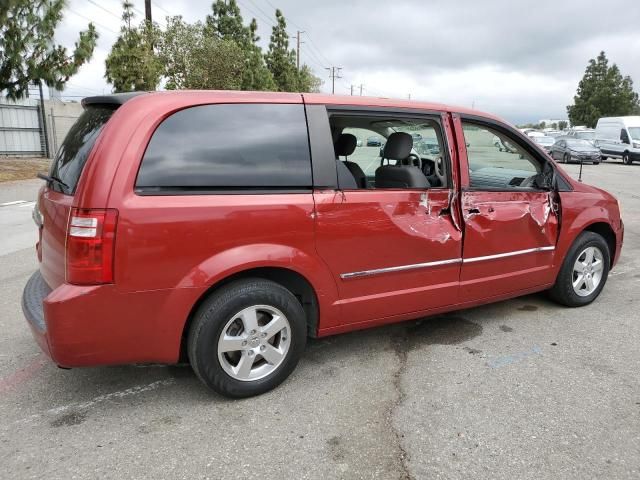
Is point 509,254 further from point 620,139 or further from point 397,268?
point 620,139

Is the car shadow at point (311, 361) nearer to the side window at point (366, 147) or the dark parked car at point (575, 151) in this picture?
the side window at point (366, 147)

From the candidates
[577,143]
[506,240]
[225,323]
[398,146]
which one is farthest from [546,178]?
[577,143]

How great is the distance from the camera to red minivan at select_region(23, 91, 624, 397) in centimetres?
260

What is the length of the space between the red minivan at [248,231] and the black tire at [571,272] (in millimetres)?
705

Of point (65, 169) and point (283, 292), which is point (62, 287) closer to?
point (65, 169)

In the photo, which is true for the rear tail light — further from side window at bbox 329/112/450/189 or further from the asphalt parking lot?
side window at bbox 329/112/450/189

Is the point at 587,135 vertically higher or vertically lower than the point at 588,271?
higher

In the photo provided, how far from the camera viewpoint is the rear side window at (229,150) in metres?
2.69

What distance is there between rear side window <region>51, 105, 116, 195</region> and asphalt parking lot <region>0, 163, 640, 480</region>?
124 cm

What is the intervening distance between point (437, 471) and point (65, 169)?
8.28ft

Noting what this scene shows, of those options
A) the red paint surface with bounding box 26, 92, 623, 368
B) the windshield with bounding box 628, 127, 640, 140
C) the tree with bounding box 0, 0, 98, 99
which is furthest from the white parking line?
the windshield with bounding box 628, 127, 640, 140

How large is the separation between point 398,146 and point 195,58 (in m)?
26.6

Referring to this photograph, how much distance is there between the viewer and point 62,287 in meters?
2.59

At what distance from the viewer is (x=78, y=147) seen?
2945 millimetres
